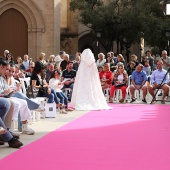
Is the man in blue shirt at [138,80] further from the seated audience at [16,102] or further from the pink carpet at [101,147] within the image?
the seated audience at [16,102]

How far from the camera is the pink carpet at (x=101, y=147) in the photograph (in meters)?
7.34

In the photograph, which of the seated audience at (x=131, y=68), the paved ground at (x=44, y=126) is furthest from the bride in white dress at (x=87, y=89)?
the seated audience at (x=131, y=68)

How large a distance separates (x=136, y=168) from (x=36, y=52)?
2362cm

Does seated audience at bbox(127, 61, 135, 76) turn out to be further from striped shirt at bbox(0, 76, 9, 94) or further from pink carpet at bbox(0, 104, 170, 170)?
striped shirt at bbox(0, 76, 9, 94)

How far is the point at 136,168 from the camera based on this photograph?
23.2 feet

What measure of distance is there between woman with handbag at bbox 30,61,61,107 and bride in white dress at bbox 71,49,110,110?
185 centimetres

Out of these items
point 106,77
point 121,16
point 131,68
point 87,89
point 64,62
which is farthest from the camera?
point 121,16

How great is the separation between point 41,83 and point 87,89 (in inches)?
109

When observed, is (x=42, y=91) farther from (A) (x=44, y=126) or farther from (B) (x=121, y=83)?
(B) (x=121, y=83)

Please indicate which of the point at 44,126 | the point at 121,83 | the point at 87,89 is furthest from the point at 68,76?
the point at 44,126

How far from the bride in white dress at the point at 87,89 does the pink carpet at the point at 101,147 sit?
2.57 metres

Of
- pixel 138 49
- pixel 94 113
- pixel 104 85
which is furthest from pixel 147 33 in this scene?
pixel 94 113

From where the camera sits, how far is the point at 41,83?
43.6ft

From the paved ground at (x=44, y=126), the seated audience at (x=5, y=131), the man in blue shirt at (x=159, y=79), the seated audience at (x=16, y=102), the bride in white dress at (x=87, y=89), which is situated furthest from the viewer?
the man in blue shirt at (x=159, y=79)
